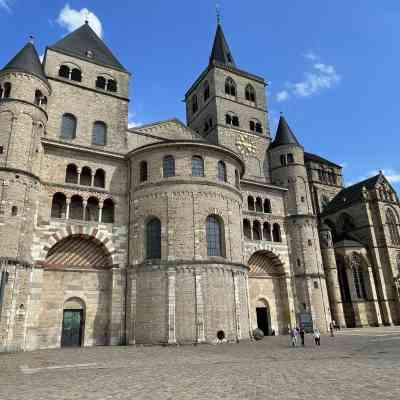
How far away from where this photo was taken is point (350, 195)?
168 feet

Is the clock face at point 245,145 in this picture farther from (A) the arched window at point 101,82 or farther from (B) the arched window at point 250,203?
(A) the arched window at point 101,82

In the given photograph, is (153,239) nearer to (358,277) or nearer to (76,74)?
(76,74)

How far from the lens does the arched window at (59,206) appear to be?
2517 centimetres

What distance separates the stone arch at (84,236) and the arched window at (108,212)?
141 centimetres

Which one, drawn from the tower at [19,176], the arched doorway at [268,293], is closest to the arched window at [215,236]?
the arched doorway at [268,293]

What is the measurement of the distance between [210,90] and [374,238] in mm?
28518

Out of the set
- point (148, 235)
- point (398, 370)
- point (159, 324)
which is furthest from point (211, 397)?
point (148, 235)

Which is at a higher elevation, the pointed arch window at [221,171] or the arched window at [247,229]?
the pointed arch window at [221,171]

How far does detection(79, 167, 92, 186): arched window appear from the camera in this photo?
2694 centimetres

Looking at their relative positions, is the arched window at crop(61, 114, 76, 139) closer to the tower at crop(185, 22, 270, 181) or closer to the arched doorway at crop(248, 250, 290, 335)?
the tower at crop(185, 22, 270, 181)

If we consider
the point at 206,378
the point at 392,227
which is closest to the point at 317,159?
the point at 392,227

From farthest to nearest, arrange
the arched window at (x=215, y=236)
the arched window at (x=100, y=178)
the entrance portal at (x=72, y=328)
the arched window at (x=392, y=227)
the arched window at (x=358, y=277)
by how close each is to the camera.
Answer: the arched window at (x=392, y=227)
the arched window at (x=358, y=277)
the arched window at (x=100, y=178)
the arched window at (x=215, y=236)
the entrance portal at (x=72, y=328)

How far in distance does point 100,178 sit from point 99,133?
179 inches

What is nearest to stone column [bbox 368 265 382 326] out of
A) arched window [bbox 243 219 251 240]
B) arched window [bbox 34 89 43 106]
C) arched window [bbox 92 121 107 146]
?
arched window [bbox 243 219 251 240]
